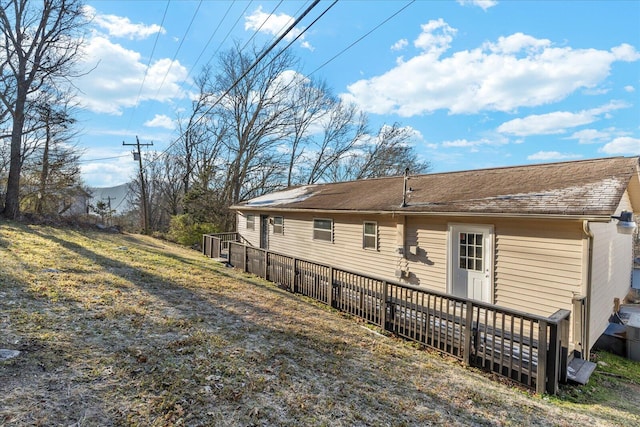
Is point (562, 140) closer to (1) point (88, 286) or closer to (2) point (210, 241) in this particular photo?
(2) point (210, 241)

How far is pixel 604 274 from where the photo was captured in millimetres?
6652

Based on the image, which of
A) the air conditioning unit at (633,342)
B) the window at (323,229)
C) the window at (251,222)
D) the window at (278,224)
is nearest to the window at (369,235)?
the window at (323,229)

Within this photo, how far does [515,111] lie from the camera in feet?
68.2

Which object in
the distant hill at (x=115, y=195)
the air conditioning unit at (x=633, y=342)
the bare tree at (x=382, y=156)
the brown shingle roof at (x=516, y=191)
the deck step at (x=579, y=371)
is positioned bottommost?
the air conditioning unit at (x=633, y=342)

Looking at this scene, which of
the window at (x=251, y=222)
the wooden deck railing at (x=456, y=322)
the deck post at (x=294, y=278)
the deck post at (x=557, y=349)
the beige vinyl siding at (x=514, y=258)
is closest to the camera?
the deck post at (x=557, y=349)

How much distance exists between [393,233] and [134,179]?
3218cm

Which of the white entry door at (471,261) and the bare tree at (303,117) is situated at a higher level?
the bare tree at (303,117)

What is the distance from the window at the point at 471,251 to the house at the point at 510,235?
0.02 m

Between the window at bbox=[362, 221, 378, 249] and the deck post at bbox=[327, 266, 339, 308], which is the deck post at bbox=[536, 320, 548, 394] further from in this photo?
the window at bbox=[362, 221, 378, 249]

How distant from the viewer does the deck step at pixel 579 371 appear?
4676mm

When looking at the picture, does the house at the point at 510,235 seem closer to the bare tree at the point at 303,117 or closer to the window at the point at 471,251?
the window at the point at 471,251

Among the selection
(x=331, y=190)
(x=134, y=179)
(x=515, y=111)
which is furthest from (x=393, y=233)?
(x=134, y=179)

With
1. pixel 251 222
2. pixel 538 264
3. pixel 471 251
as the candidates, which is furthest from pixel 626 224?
pixel 251 222

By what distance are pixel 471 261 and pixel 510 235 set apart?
1.00 metres
